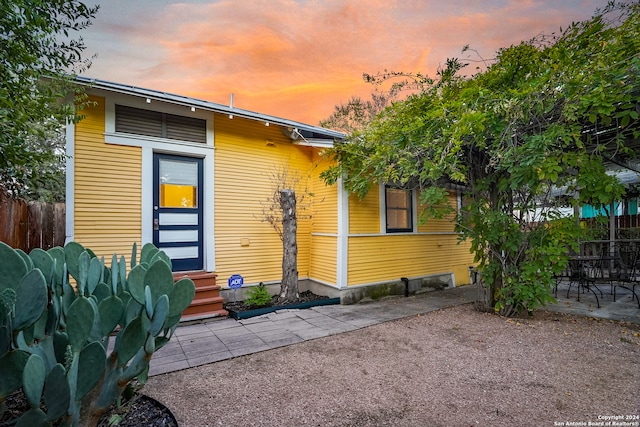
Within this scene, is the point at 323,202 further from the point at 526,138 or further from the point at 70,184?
the point at 70,184

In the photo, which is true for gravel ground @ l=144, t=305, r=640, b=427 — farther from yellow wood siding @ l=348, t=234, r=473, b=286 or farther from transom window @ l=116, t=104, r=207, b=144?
transom window @ l=116, t=104, r=207, b=144

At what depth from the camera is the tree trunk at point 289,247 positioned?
5234 mm

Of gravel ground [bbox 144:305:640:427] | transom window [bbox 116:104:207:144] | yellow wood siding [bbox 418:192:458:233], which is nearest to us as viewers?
gravel ground [bbox 144:305:640:427]

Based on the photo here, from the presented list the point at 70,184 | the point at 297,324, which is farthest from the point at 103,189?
the point at 297,324

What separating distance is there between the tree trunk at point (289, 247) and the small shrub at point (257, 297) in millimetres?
342

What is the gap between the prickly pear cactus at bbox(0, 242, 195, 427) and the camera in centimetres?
122

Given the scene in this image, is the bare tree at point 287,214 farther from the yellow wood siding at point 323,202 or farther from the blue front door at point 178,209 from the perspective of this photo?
the blue front door at point 178,209

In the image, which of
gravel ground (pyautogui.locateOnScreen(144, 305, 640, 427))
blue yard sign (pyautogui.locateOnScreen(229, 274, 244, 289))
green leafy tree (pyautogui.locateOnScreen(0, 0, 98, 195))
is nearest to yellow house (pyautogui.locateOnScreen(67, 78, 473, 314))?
blue yard sign (pyautogui.locateOnScreen(229, 274, 244, 289))

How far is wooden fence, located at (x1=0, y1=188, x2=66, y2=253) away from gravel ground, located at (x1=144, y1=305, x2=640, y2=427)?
256 cm

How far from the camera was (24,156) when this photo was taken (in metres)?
2.71

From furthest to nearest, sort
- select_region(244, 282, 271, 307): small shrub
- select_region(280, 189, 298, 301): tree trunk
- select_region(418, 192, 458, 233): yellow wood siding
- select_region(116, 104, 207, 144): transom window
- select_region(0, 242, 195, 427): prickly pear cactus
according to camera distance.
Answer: select_region(418, 192, 458, 233): yellow wood siding
select_region(280, 189, 298, 301): tree trunk
select_region(244, 282, 271, 307): small shrub
select_region(116, 104, 207, 144): transom window
select_region(0, 242, 195, 427): prickly pear cactus

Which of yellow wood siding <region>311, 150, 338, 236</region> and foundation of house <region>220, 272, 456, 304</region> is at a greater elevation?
yellow wood siding <region>311, 150, 338, 236</region>

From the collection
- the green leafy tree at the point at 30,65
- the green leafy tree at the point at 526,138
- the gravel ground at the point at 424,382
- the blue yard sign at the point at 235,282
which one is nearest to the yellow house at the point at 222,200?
the blue yard sign at the point at 235,282

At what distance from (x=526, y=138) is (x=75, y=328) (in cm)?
419
